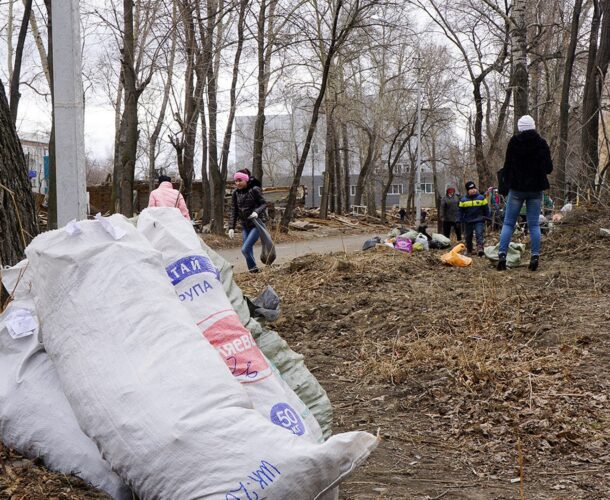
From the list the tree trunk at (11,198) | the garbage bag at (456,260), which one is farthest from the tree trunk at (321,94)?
the tree trunk at (11,198)

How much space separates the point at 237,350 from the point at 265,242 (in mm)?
8278

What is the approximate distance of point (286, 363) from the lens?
324 centimetres

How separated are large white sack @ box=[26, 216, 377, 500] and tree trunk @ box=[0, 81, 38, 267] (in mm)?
1227

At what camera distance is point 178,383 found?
7.14 ft

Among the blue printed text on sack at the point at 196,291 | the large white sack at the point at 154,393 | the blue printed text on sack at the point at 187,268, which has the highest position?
the blue printed text on sack at the point at 187,268

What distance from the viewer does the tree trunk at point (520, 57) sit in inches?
591

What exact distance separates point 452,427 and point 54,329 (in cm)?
228

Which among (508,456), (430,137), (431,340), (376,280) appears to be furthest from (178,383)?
(430,137)

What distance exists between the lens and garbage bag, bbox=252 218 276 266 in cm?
1048

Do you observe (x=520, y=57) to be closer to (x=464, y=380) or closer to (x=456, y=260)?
(x=456, y=260)

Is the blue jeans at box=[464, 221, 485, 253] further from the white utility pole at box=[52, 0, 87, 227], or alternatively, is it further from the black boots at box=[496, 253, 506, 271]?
the white utility pole at box=[52, 0, 87, 227]

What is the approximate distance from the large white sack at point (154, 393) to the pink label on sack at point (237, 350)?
235 millimetres

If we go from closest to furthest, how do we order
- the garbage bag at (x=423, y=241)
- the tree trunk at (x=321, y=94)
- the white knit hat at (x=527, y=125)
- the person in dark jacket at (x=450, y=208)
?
the white knit hat at (x=527, y=125) < the garbage bag at (x=423, y=241) < the person in dark jacket at (x=450, y=208) < the tree trunk at (x=321, y=94)

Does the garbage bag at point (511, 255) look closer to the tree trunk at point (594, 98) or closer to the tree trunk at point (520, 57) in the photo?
the tree trunk at point (594, 98)
